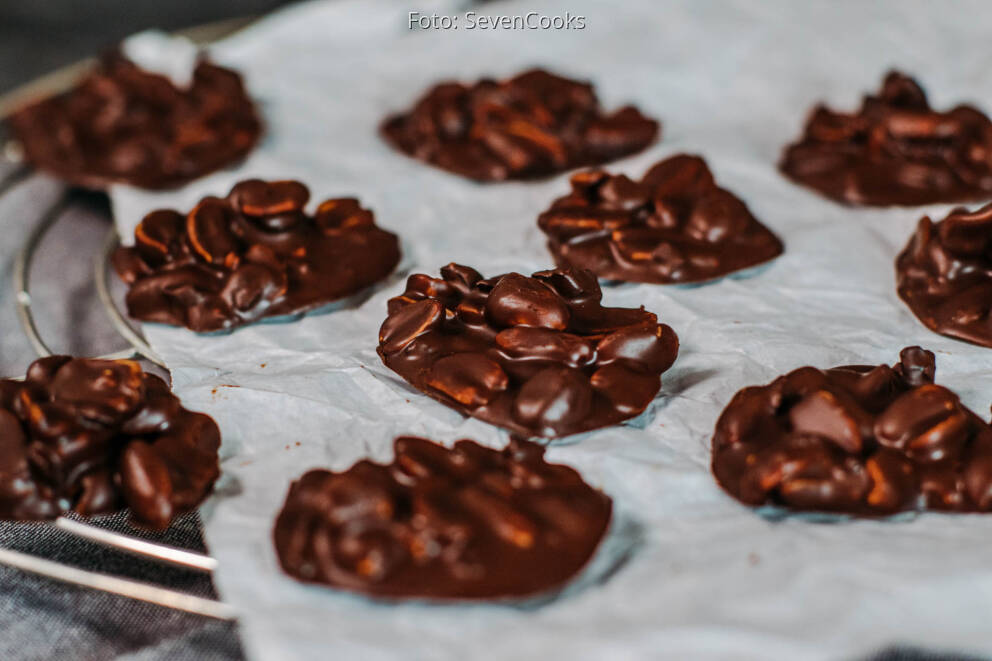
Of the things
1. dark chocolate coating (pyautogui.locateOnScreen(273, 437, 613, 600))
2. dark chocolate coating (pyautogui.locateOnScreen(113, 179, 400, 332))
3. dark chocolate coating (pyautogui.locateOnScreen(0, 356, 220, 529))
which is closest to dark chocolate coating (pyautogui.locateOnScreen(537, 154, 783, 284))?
dark chocolate coating (pyautogui.locateOnScreen(113, 179, 400, 332))

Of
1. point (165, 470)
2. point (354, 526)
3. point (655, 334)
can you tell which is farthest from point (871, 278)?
point (165, 470)

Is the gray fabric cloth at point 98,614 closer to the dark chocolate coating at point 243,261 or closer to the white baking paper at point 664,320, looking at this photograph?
the white baking paper at point 664,320

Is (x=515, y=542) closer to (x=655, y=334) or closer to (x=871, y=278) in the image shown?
(x=655, y=334)

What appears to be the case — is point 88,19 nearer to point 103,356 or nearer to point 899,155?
point 103,356

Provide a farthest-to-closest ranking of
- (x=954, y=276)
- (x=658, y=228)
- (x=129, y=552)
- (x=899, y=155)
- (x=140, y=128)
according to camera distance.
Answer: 1. (x=140, y=128)
2. (x=899, y=155)
3. (x=658, y=228)
4. (x=954, y=276)
5. (x=129, y=552)

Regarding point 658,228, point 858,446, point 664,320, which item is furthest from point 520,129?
point 858,446
